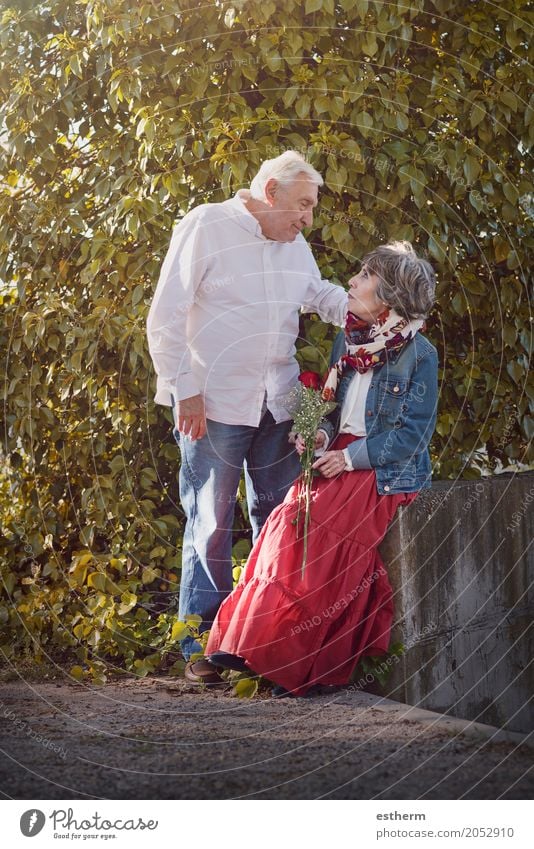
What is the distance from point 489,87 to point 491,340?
1.08 metres

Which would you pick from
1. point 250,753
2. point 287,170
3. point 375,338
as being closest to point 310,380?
point 375,338

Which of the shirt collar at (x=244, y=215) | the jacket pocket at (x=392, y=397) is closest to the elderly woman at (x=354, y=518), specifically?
the jacket pocket at (x=392, y=397)

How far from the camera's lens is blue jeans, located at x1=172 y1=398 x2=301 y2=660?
13.1 ft

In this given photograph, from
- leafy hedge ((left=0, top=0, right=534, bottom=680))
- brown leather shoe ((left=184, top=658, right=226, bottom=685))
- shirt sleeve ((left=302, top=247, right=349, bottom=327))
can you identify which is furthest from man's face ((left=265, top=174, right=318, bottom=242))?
brown leather shoe ((left=184, top=658, right=226, bottom=685))

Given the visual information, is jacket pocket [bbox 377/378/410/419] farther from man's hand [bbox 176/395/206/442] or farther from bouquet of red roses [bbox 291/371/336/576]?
man's hand [bbox 176/395/206/442]

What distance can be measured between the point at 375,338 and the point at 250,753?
1.48 m

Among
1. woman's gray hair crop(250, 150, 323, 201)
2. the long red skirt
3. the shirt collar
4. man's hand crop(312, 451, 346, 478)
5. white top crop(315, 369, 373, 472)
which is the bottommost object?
the long red skirt

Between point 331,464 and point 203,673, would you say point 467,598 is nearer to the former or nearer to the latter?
point 331,464

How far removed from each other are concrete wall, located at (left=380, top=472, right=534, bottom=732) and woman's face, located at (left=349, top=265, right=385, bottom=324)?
708 millimetres

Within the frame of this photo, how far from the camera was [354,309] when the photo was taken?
12.3ft

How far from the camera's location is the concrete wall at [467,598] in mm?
3738

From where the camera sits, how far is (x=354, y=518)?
12.0 feet

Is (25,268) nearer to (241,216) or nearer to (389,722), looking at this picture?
(241,216)

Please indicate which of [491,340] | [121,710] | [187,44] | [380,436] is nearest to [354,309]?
[380,436]
